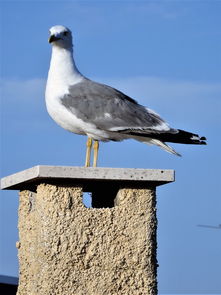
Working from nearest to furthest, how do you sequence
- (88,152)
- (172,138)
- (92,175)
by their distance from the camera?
(92,175) → (88,152) → (172,138)

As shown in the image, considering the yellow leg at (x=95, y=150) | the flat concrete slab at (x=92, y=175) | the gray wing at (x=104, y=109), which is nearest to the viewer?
the flat concrete slab at (x=92, y=175)

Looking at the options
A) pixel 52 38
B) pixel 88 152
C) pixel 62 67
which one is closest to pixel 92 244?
pixel 88 152

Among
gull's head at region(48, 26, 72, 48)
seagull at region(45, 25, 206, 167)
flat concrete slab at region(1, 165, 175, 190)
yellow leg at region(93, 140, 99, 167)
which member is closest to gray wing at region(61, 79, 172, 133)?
seagull at region(45, 25, 206, 167)

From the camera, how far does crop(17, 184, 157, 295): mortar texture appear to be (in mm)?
7965

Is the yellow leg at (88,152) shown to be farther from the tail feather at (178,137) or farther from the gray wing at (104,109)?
the tail feather at (178,137)

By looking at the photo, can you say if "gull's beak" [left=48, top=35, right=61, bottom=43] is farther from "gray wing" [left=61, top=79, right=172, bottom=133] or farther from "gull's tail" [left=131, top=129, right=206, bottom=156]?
"gull's tail" [left=131, top=129, right=206, bottom=156]

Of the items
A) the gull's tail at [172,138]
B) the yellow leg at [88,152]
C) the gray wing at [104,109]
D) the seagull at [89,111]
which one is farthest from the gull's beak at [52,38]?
the gull's tail at [172,138]

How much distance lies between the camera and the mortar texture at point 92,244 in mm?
7965

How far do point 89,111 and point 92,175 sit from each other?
0.97 metres

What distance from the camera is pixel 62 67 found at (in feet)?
28.8

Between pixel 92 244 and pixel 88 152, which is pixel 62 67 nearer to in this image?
pixel 88 152

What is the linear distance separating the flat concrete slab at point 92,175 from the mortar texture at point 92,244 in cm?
9

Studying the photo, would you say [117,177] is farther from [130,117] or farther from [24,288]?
[24,288]

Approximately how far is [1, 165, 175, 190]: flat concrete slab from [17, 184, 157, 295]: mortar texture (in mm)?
85
